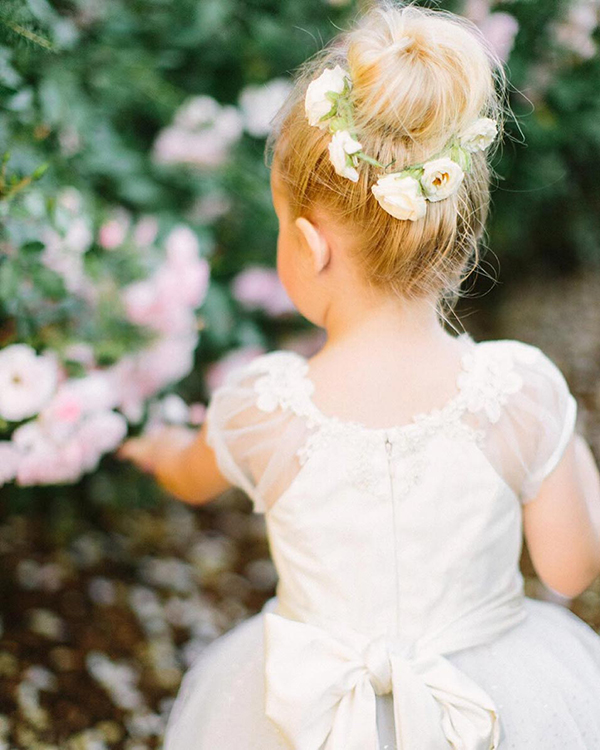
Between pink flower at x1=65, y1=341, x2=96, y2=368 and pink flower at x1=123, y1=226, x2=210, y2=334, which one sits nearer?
pink flower at x1=65, y1=341, x2=96, y2=368

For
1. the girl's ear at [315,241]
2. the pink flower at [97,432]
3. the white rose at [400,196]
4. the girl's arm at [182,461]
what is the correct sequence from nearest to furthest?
1. the white rose at [400,196]
2. the girl's ear at [315,241]
3. the girl's arm at [182,461]
4. the pink flower at [97,432]

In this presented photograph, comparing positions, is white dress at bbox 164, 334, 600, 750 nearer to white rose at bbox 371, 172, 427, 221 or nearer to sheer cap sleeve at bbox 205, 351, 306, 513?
sheer cap sleeve at bbox 205, 351, 306, 513

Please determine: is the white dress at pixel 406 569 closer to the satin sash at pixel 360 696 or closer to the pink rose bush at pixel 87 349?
the satin sash at pixel 360 696

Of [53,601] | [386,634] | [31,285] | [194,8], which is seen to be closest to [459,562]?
[386,634]

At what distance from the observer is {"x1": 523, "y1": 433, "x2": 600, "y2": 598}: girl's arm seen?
1.08 m

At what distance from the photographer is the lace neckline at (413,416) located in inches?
40.3

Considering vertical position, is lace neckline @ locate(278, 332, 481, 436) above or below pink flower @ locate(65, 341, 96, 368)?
above

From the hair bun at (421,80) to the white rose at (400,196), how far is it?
0.22 feet

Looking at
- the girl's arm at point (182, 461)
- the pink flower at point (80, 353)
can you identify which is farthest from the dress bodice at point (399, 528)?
the pink flower at point (80, 353)

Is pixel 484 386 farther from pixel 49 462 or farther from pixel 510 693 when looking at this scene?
pixel 49 462

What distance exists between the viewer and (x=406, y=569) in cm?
105

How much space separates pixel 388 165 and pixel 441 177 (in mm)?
65

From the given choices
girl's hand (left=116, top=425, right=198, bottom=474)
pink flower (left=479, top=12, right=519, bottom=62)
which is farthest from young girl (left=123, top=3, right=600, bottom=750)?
pink flower (left=479, top=12, right=519, bottom=62)

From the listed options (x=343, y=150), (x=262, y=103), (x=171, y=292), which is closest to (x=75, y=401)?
(x=171, y=292)
